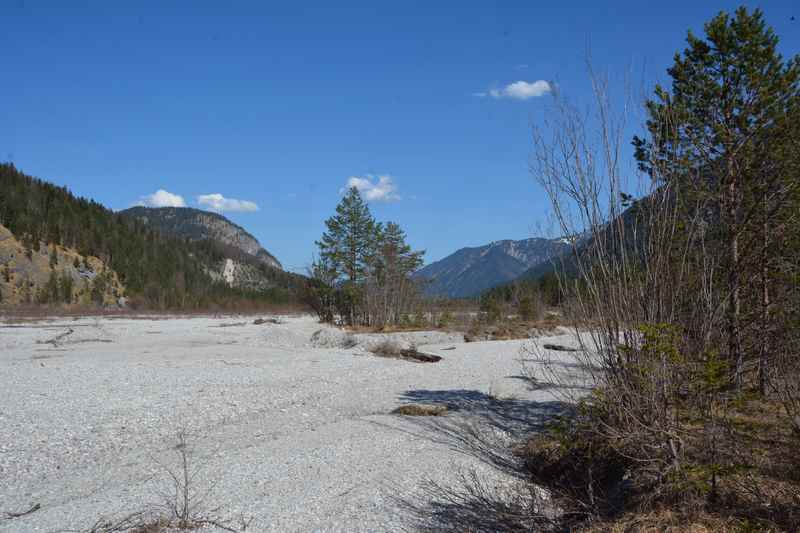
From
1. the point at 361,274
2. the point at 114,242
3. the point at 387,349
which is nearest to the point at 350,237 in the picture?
the point at 361,274

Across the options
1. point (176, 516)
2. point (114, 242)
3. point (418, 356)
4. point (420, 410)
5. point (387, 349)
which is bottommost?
point (176, 516)

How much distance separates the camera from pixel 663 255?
4555 mm

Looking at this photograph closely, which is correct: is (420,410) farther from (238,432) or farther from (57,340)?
(57,340)

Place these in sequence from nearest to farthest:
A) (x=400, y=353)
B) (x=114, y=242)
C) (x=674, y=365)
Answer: (x=674, y=365) < (x=400, y=353) < (x=114, y=242)

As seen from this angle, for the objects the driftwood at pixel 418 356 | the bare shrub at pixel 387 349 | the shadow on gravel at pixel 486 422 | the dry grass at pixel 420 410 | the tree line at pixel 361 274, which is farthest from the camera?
the tree line at pixel 361 274

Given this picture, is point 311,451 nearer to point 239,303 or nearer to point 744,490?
point 744,490

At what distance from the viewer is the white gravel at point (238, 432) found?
526 cm

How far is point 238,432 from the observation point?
334 inches

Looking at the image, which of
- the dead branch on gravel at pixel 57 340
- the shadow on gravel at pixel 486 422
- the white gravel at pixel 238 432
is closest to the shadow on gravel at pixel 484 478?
the shadow on gravel at pixel 486 422

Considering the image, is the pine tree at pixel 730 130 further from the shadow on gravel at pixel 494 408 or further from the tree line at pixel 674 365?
the shadow on gravel at pixel 494 408

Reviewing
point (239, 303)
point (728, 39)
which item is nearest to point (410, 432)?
point (728, 39)

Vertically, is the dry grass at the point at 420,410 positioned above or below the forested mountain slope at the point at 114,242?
below

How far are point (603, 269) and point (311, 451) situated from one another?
4452 millimetres

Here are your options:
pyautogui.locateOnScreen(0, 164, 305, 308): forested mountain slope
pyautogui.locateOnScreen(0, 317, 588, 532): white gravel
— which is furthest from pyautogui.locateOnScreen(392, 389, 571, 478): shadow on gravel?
pyautogui.locateOnScreen(0, 164, 305, 308): forested mountain slope
